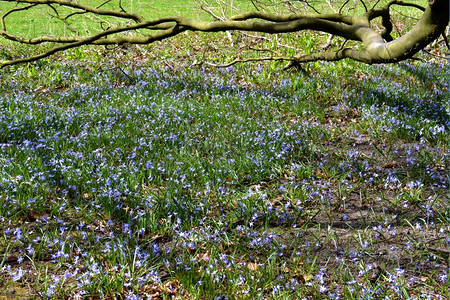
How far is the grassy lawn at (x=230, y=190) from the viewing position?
113 inches

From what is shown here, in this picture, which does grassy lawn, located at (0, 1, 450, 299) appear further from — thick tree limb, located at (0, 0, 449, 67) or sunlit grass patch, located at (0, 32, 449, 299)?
thick tree limb, located at (0, 0, 449, 67)

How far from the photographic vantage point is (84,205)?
397cm

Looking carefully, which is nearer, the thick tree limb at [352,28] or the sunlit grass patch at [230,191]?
the sunlit grass patch at [230,191]

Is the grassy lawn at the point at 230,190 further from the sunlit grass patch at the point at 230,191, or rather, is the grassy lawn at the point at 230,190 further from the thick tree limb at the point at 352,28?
the thick tree limb at the point at 352,28

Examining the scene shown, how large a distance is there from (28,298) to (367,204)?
9.81 feet

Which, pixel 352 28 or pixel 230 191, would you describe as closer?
A: pixel 230 191

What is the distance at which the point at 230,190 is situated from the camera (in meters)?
4.20

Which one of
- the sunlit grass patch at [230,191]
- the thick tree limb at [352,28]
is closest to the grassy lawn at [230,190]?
the sunlit grass patch at [230,191]

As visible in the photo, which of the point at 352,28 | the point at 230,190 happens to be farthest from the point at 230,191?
the point at 352,28

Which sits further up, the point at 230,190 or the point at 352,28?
the point at 352,28

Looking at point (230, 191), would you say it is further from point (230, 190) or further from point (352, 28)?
point (352, 28)

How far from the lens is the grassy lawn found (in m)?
2.88

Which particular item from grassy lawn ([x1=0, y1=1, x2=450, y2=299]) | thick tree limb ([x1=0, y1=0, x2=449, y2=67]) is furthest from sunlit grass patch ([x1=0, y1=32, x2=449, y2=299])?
thick tree limb ([x1=0, y1=0, x2=449, y2=67])

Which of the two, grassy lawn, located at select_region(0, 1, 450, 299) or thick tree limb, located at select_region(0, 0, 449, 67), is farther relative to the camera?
thick tree limb, located at select_region(0, 0, 449, 67)
